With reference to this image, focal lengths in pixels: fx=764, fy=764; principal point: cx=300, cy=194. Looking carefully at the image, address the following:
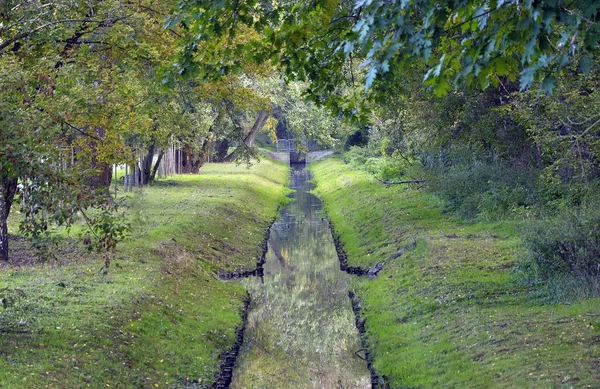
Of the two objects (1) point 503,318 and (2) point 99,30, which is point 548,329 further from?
(2) point 99,30

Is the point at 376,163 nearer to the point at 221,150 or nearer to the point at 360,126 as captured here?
the point at 221,150

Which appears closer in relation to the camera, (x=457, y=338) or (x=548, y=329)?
(x=548, y=329)

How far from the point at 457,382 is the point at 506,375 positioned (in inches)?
35.7

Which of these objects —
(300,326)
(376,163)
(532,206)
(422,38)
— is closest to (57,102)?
(422,38)

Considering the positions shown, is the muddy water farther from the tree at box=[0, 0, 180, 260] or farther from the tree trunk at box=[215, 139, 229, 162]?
the tree trunk at box=[215, 139, 229, 162]

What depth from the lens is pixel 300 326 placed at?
16.9 m

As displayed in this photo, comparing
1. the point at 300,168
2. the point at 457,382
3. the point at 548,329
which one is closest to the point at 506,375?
the point at 457,382

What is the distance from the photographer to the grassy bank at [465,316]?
36.1 feet

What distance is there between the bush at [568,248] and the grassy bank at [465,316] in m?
0.62

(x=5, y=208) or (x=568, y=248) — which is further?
(x=5, y=208)

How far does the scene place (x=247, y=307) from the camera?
60.1 ft

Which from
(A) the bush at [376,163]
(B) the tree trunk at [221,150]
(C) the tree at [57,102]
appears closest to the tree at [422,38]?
(C) the tree at [57,102]

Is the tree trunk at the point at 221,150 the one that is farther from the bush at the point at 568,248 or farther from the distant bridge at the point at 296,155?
the bush at the point at 568,248

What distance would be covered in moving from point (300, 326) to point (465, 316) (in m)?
4.18
